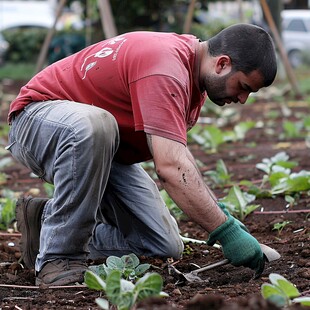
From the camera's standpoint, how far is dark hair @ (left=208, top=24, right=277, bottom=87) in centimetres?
343

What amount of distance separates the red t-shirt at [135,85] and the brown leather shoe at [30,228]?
18.0 inches

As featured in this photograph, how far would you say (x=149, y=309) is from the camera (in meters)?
2.18

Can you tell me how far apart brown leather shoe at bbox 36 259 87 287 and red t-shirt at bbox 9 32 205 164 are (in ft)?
1.96

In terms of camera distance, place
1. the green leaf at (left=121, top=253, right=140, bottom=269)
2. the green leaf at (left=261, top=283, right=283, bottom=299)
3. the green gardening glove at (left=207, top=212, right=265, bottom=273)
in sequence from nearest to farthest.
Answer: the green leaf at (left=261, top=283, right=283, bottom=299)
the green gardening glove at (left=207, top=212, right=265, bottom=273)
the green leaf at (left=121, top=253, right=140, bottom=269)

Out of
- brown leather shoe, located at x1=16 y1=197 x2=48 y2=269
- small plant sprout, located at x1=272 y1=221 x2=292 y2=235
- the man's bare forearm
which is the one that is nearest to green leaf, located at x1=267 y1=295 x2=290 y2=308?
the man's bare forearm

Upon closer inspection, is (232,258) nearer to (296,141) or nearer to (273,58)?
(273,58)

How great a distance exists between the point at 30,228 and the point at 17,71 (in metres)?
15.6

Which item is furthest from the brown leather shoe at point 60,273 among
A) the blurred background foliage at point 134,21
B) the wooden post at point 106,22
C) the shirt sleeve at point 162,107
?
the blurred background foliage at point 134,21

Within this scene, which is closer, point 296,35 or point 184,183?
point 184,183

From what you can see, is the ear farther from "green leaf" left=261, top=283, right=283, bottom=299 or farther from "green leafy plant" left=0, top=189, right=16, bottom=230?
"green leafy plant" left=0, top=189, right=16, bottom=230

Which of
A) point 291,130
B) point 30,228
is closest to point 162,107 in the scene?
point 30,228

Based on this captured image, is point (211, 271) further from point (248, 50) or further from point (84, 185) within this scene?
point (248, 50)

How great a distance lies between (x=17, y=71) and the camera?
19375mm

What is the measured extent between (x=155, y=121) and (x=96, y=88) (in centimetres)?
53
